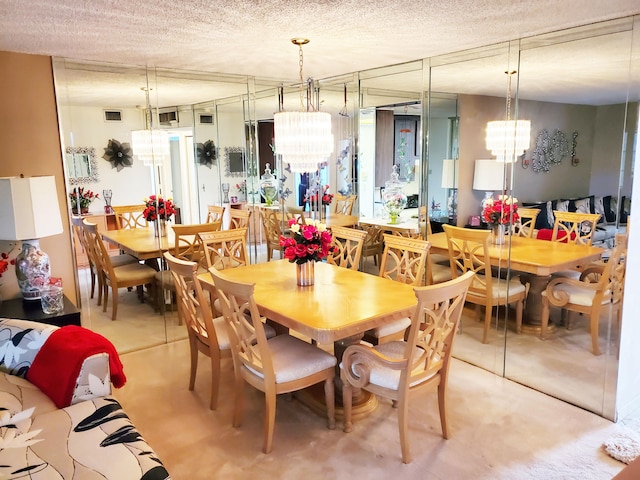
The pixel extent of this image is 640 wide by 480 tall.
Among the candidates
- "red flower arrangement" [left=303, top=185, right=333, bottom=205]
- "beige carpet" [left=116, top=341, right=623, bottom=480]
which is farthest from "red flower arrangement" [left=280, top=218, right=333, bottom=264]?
"red flower arrangement" [left=303, top=185, right=333, bottom=205]

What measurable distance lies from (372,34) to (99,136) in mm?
2315

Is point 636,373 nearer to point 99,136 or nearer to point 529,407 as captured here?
point 529,407

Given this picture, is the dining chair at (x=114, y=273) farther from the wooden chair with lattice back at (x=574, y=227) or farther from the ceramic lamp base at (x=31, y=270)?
the wooden chair with lattice back at (x=574, y=227)

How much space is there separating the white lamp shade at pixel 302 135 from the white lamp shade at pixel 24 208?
1.61m

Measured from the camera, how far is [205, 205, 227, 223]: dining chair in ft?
15.1

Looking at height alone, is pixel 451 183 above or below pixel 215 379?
above

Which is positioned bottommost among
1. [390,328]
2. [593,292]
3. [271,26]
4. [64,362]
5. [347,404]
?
[347,404]

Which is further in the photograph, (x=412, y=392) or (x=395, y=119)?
(x=395, y=119)

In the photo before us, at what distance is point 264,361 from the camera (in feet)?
8.23

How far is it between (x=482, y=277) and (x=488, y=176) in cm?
78

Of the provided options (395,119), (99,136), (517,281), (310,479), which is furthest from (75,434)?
(395,119)

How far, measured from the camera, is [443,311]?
2.39 meters

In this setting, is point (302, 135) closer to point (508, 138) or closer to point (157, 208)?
point (508, 138)

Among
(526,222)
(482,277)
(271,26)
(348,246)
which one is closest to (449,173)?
(526,222)
